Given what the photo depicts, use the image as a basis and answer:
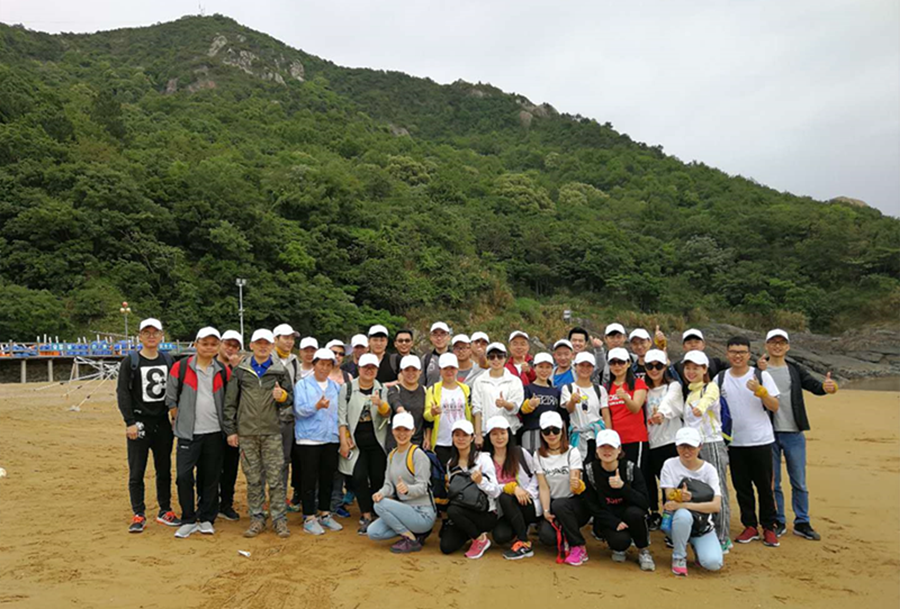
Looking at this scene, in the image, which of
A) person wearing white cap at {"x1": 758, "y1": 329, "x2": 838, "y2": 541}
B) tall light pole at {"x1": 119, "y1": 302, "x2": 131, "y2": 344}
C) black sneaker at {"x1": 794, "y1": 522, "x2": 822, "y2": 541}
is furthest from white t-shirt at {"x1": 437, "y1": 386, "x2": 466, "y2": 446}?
tall light pole at {"x1": 119, "y1": 302, "x2": 131, "y2": 344}

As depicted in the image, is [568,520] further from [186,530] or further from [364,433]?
[186,530]

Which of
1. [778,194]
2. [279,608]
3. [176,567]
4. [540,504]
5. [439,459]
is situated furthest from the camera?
[778,194]

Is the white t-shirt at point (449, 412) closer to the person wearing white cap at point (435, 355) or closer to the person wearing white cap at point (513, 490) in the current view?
the person wearing white cap at point (513, 490)

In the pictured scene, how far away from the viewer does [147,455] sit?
5.46m

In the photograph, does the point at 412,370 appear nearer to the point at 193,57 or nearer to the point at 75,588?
the point at 75,588

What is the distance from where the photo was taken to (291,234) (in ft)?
128

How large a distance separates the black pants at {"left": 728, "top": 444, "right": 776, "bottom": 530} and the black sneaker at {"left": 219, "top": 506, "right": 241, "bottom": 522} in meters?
5.00

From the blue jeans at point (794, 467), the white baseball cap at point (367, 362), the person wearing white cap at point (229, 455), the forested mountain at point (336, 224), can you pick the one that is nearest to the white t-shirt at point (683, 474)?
the blue jeans at point (794, 467)

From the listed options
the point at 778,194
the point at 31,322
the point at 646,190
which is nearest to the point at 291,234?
the point at 31,322

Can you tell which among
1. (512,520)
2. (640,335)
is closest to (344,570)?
(512,520)

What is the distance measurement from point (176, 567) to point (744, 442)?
5084mm

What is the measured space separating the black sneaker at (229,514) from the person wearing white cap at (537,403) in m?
3.05

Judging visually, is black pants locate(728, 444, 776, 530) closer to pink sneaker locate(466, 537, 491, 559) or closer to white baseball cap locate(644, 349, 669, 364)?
white baseball cap locate(644, 349, 669, 364)

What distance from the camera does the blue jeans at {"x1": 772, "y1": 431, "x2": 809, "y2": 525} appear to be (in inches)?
224
